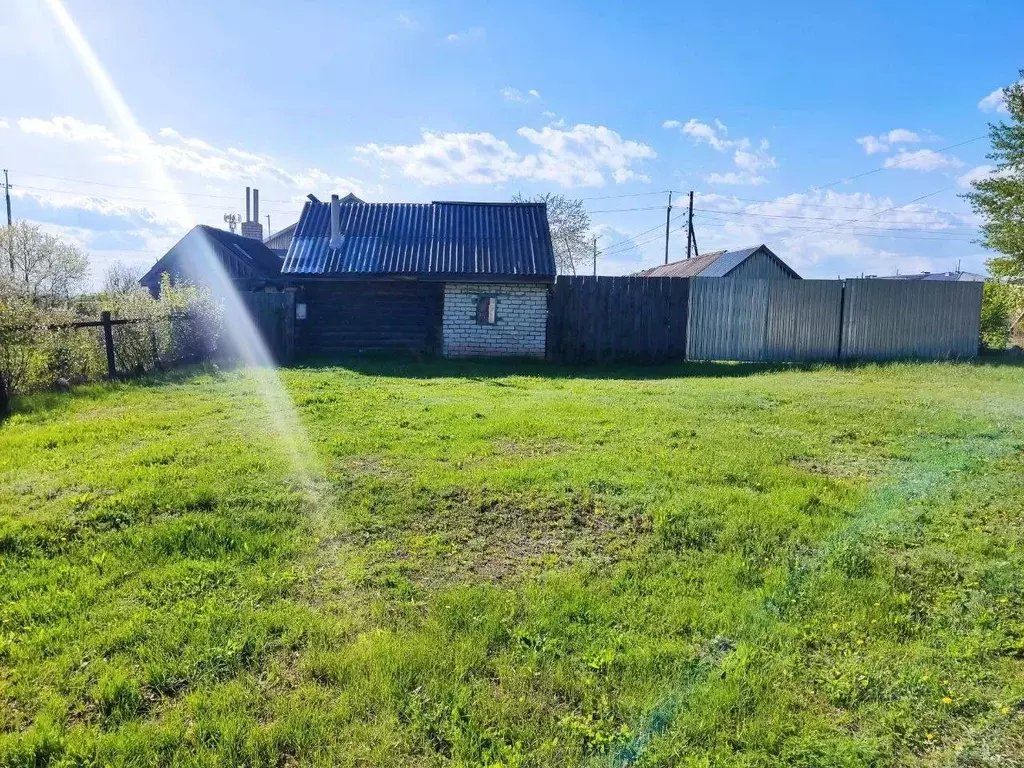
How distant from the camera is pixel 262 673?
2424 millimetres

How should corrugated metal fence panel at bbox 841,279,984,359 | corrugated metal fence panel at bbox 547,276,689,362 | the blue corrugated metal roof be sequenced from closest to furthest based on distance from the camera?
corrugated metal fence panel at bbox 547,276,689,362 < corrugated metal fence panel at bbox 841,279,984,359 < the blue corrugated metal roof

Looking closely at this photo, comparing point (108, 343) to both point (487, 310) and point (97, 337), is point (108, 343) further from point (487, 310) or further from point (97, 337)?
point (487, 310)

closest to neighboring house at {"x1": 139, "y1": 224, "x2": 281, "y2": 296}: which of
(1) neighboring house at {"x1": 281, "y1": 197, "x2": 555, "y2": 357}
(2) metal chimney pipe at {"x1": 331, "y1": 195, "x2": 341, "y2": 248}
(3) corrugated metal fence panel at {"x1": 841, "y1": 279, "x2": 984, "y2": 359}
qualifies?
(2) metal chimney pipe at {"x1": 331, "y1": 195, "x2": 341, "y2": 248}

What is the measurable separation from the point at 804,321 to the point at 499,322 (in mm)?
6687

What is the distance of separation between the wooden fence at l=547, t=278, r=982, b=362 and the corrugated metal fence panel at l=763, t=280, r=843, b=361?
0.02 meters

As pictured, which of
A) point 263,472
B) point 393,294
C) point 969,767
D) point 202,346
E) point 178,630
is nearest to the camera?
point 969,767

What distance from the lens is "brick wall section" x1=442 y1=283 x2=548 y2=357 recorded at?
1380 centimetres

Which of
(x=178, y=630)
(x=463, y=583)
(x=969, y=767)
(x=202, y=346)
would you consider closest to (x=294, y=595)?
(x=178, y=630)

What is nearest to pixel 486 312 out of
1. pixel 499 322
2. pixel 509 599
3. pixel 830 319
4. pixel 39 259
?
pixel 499 322

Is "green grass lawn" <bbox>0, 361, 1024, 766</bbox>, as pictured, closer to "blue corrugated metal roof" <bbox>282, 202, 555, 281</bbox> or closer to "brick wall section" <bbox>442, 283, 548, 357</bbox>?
"brick wall section" <bbox>442, 283, 548, 357</bbox>

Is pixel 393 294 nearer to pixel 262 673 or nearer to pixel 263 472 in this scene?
pixel 263 472

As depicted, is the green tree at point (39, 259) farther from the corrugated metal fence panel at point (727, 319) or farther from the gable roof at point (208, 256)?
the corrugated metal fence panel at point (727, 319)

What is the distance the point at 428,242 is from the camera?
15094 mm

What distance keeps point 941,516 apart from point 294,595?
12.8 feet
